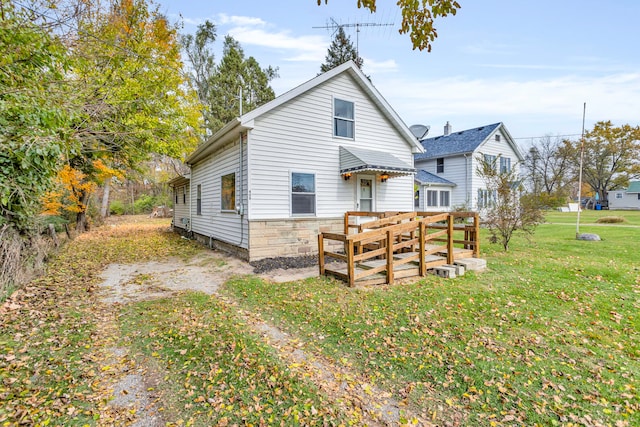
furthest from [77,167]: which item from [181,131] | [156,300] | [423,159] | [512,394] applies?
[423,159]

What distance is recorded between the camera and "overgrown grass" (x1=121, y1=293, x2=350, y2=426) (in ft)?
8.21

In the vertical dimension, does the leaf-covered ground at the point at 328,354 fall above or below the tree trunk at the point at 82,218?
below

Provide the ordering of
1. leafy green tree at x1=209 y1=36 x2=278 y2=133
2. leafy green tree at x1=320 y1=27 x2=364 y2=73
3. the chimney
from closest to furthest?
leafy green tree at x1=209 y1=36 x2=278 y2=133 < the chimney < leafy green tree at x1=320 y1=27 x2=364 y2=73

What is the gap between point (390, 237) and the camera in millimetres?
6070

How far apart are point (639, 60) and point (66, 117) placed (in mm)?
27114

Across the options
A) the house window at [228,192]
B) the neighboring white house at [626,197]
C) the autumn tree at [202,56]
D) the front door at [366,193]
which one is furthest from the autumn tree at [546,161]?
the house window at [228,192]

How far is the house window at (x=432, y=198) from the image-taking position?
64.3 ft

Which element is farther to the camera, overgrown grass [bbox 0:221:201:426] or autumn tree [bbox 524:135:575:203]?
autumn tree [bbox 524:135:575:203]

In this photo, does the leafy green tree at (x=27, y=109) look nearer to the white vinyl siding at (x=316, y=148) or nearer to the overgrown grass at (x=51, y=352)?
the overgrown grass at (x=51, y=352)

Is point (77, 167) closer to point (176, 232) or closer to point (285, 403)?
point (176, 232)

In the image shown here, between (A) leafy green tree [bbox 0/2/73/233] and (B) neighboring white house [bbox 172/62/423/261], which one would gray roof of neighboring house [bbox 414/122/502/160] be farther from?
(A) leafy green tree [bbox 0/2/73/233]

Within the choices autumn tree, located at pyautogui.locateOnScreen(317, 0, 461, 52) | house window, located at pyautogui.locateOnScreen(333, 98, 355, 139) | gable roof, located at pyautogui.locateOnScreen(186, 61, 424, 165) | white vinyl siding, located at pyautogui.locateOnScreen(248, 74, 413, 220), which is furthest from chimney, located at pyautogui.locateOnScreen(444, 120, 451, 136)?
autumn tree, located at pyautogui.locateOnScreen(317, 0, 461, 52)

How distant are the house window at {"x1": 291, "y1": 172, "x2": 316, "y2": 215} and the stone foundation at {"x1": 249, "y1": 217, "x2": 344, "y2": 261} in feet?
1.02

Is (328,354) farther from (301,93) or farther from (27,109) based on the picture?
(301,93)
